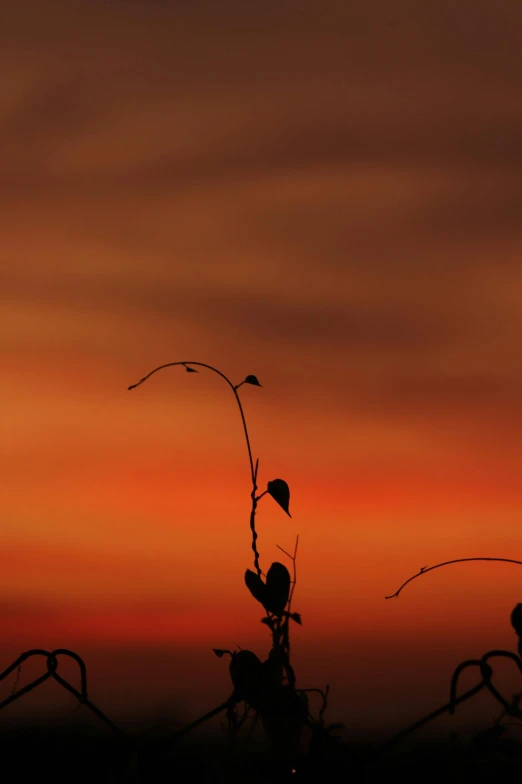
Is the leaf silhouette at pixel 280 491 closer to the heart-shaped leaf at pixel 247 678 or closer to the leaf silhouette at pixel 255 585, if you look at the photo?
the leaf silhouette at pixel 255 585

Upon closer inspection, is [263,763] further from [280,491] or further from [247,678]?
[280,491]

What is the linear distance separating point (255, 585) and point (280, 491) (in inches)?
9.2

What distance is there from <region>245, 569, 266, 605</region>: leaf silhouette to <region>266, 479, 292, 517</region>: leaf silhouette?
178mm

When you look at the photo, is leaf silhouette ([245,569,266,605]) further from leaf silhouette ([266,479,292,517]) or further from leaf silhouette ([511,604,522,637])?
leaf silhouette ([511,604,522,637])

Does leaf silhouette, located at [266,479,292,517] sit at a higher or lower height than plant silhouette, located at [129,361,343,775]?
higher

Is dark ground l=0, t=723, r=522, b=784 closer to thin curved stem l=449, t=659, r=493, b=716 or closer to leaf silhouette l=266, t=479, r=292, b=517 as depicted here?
thin curved stem l=449, t=659, r=493, b=716

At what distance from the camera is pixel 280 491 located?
2396 millimetres

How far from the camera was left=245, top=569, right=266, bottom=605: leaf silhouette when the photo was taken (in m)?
2.26

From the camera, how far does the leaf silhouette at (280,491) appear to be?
7.84ft

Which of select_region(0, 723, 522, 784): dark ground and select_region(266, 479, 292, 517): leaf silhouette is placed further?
select_region(266, 479, 292, 517): leaf silhouette

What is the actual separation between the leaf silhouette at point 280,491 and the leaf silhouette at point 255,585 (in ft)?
0.58

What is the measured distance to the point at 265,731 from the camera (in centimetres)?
222

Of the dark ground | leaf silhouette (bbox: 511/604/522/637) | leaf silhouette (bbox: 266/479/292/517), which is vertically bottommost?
the dark ground

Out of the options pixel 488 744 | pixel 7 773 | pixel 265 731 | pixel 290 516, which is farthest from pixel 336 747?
pixel 7 773
